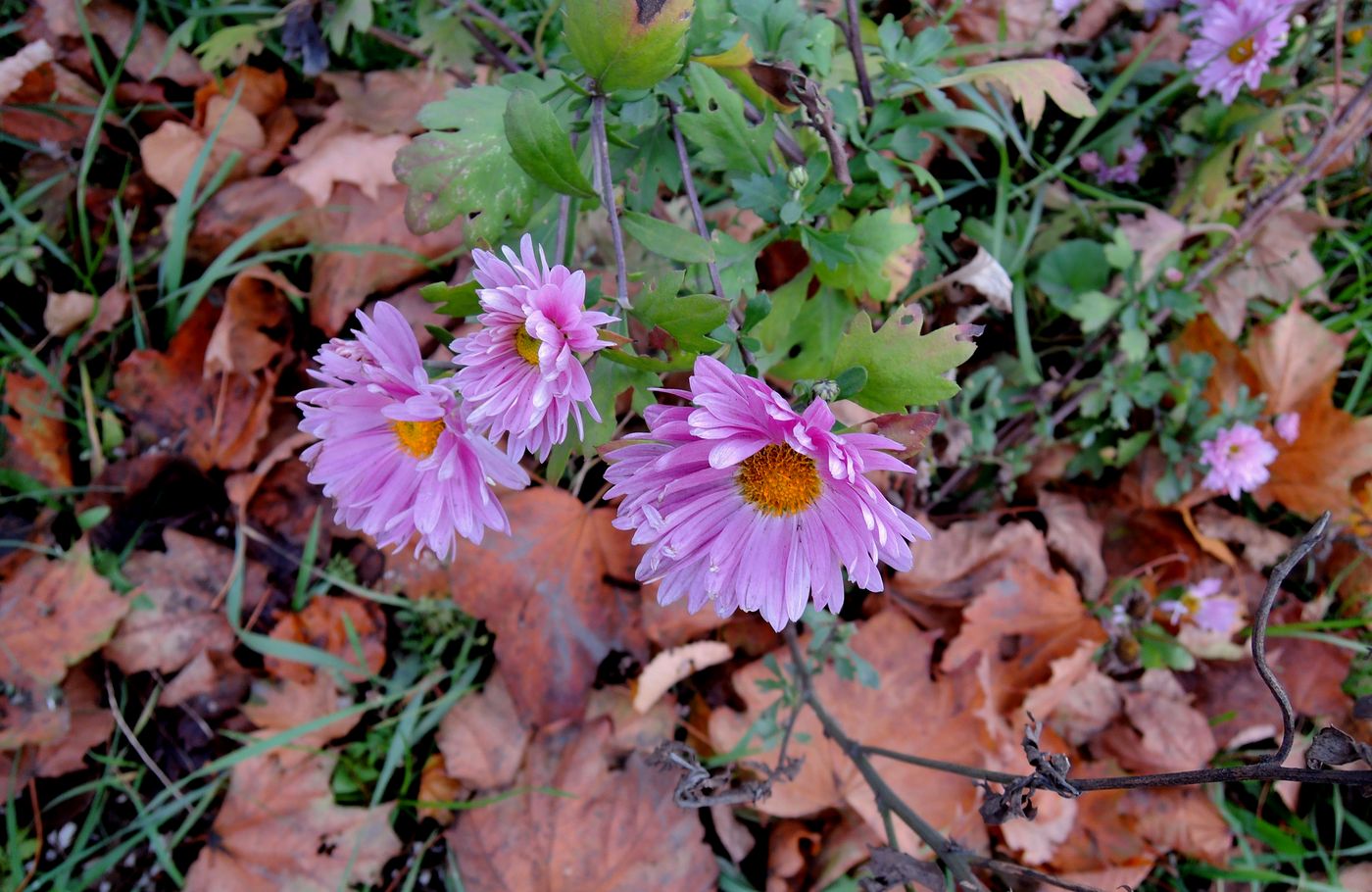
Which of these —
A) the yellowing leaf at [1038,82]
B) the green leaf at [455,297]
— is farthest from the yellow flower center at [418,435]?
the yellowing leaf at [1038,82]

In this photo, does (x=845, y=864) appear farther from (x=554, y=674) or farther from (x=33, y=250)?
(x=33, y=250)

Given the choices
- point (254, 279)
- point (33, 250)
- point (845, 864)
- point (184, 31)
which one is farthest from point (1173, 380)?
point (33, 250)

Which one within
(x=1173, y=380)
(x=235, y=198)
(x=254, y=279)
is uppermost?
(x=235, y=198)

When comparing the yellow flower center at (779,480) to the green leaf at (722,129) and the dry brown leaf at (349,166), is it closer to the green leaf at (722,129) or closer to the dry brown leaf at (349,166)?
the green leaf at (722,129)

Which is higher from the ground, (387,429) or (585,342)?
(585,342)

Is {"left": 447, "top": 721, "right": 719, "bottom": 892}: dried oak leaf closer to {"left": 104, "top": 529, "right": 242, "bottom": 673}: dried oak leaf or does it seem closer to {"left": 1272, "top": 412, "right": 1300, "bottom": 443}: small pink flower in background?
{"left": 104, "top": 529, "right": 242, "bottom": 673}: dried oak leaf

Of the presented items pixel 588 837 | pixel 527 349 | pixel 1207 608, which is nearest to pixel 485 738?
pixel 588 837
